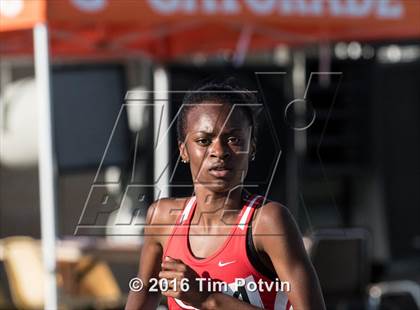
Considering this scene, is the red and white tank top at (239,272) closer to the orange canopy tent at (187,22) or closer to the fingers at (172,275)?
the fingers at (172,275)

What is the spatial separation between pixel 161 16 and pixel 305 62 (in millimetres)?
4812

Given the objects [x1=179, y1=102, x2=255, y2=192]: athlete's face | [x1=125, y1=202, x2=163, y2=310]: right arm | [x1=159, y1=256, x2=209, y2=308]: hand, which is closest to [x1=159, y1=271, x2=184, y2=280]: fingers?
[x1=159, y1=256, x2=209, y2=308]: hand

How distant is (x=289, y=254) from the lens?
2.34m

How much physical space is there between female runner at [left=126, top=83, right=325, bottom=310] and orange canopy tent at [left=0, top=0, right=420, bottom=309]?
6.52ft

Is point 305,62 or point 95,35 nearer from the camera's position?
point 95,35

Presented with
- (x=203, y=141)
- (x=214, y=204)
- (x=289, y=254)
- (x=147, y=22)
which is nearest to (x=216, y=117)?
(x=203, y=141)

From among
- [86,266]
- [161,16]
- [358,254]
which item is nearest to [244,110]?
[161,16]

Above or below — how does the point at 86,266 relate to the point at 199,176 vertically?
below

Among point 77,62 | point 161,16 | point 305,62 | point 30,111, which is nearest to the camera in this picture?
point 161,16

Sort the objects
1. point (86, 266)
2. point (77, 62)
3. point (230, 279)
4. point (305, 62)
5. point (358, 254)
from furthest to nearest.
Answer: point (305, 62), point (77, 62), point (86, 266), point (358, 254), point (230, 279)

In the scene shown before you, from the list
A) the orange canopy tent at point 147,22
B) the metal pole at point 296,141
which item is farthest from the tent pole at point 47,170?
the metal pole at point 296,141

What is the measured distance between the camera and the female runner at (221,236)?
7.70 ft

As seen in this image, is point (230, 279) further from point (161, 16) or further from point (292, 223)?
point (161, 16)

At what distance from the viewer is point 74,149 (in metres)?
6.97
